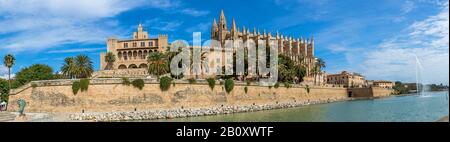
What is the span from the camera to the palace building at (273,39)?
91438 millimetres

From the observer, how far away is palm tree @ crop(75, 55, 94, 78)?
5476cm

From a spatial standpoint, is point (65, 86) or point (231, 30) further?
point (231, 30)

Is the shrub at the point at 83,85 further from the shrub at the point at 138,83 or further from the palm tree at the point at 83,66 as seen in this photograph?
the palm tree at the point at 83,66

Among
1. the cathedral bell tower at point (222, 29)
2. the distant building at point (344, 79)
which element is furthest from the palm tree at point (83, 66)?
the distant building at point (344, 79)

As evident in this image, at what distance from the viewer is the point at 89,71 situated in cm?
5678

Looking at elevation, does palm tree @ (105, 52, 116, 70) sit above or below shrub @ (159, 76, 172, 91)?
above

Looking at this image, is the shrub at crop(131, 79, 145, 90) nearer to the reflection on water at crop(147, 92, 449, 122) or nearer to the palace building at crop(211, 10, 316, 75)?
the reflection on water at crop(147, 92, 449, 122)

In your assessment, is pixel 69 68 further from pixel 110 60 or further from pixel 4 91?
pixel 110 60

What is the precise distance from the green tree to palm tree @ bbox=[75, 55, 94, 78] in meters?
12.2

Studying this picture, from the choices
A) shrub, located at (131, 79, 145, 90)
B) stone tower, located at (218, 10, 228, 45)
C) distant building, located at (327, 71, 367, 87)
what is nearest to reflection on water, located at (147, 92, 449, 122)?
shrub, located at (131, 79, 145, 90)
